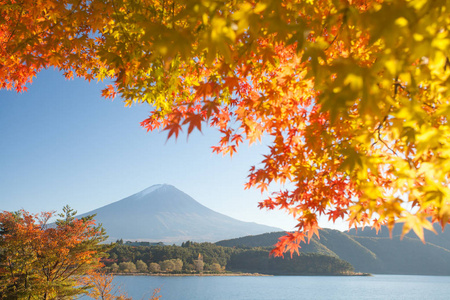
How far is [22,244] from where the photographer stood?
9742 millimetres

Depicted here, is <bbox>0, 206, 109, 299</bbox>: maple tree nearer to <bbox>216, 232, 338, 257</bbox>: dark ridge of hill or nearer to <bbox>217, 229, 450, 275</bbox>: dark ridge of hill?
<bbox>216, 232, 338, 257</bbox>: dark ridge of hill

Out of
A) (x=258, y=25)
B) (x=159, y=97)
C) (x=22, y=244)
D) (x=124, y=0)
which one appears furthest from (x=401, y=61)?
(x=22, y=244)

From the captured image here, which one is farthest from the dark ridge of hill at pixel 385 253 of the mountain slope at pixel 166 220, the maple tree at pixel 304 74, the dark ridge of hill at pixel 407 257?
the mountain slope at pixel 166 220

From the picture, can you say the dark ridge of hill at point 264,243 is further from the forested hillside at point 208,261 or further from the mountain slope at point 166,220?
the mountain slope at point 166,220

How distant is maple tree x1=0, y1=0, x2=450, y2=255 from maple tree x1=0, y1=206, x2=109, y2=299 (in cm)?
739

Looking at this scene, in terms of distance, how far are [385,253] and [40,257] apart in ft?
322

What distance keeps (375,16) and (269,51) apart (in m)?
1.30

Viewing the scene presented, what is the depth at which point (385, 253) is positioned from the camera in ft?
275

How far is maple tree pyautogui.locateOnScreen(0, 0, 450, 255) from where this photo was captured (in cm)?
108

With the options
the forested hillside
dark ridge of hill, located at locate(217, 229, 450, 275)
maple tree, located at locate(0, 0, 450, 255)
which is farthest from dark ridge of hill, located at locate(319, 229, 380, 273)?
maple tree, located at locate(0, 0, 450, 255)

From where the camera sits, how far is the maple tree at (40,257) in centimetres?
951

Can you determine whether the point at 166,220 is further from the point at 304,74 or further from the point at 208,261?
the point at 304,74

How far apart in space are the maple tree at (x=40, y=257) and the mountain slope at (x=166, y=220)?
159 meters

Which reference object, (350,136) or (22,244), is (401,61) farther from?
(22,244)
